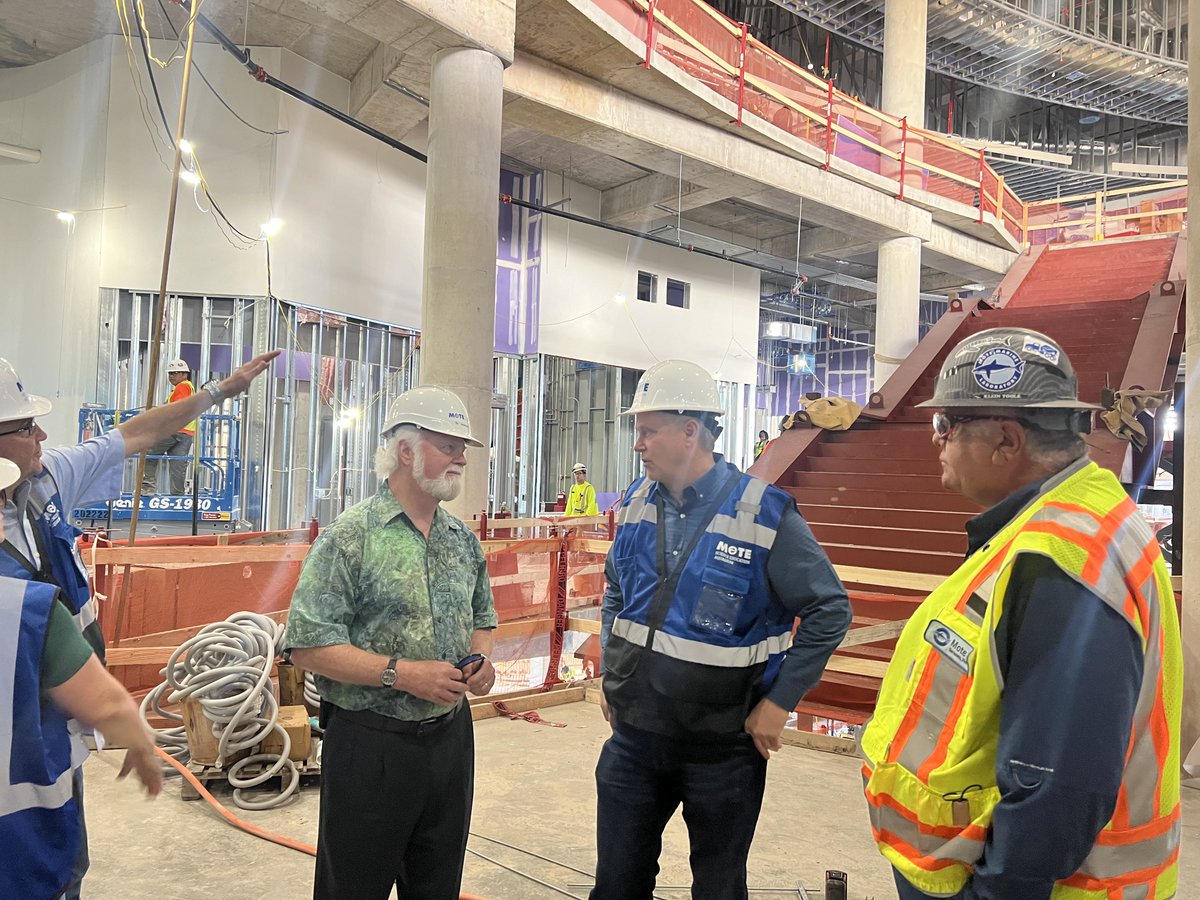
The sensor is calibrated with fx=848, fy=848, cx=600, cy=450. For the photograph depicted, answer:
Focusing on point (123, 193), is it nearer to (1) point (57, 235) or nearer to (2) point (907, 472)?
(1) point (57, 235)

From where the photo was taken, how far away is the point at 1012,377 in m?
1.75

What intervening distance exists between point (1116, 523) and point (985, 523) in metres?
0.25

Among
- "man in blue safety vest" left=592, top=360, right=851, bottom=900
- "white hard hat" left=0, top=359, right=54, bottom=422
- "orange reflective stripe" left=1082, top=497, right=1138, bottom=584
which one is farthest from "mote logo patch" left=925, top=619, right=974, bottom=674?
"white hard hat" left=0, top=359, right=54, bottom=422

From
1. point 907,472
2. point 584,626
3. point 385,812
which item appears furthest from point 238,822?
point 907,472

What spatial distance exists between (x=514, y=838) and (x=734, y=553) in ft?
8.11

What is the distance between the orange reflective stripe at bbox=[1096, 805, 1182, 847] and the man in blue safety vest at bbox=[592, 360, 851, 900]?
1189 millimetres

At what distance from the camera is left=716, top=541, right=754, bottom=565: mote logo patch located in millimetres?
2818

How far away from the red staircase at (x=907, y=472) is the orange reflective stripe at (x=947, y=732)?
4.69m

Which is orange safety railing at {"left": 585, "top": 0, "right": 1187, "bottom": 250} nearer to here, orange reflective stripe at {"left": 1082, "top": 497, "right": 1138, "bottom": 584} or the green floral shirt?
the green floral shirt

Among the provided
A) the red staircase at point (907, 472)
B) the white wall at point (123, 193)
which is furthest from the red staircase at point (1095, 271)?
the white wall at point (123, 193)

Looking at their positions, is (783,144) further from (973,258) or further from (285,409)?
(285,409)

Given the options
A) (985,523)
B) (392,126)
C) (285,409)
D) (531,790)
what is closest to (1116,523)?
(985,523)

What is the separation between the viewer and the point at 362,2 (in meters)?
9.77

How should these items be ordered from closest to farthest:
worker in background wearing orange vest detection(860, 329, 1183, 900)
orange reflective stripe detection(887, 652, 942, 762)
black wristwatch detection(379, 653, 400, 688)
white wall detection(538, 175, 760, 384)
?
worker in background wearing orange vest detection(860, 329, 1183, 900)
orange reflective stripe detection(887, 652, 942, 762)
black wristwatch detection(379, 653, 400, 688)
white wall detection(538, 175, 760, 384)
